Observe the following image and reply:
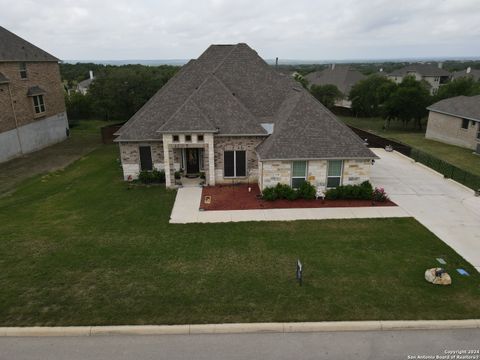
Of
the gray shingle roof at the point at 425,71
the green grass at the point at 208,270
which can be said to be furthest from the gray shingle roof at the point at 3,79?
the gray shingle roof at the point at 425,71

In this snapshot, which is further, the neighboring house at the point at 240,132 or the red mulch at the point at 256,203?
the neighboring house at the point at 240,132

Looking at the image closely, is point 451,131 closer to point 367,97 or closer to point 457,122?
point 457,122

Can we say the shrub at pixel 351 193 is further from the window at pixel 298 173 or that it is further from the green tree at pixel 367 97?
the green tree at pixel 367 97

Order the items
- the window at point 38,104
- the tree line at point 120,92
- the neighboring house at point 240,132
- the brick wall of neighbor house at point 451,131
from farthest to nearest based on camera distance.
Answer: the tree line at point 120,92, the brick wall of neighbor house at point 451,131, the window at point 38,104, the neighboring house at point 240,132

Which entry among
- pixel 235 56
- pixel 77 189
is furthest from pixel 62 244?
pixel 235 56

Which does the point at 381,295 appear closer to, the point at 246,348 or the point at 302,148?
the point at 246,348

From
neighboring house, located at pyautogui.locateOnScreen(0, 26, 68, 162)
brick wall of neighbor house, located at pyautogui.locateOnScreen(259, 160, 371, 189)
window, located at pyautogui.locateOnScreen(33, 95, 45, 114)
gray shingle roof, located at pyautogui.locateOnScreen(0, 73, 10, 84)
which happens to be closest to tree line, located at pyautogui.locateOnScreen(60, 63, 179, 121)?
neighboring house, located at pyautogui.locateOnScreen(0, 26, 68, 162)

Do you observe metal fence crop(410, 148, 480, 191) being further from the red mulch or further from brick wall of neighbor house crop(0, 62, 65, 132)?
brick wall of neighbor house crop(0, 62, 65, 132)
